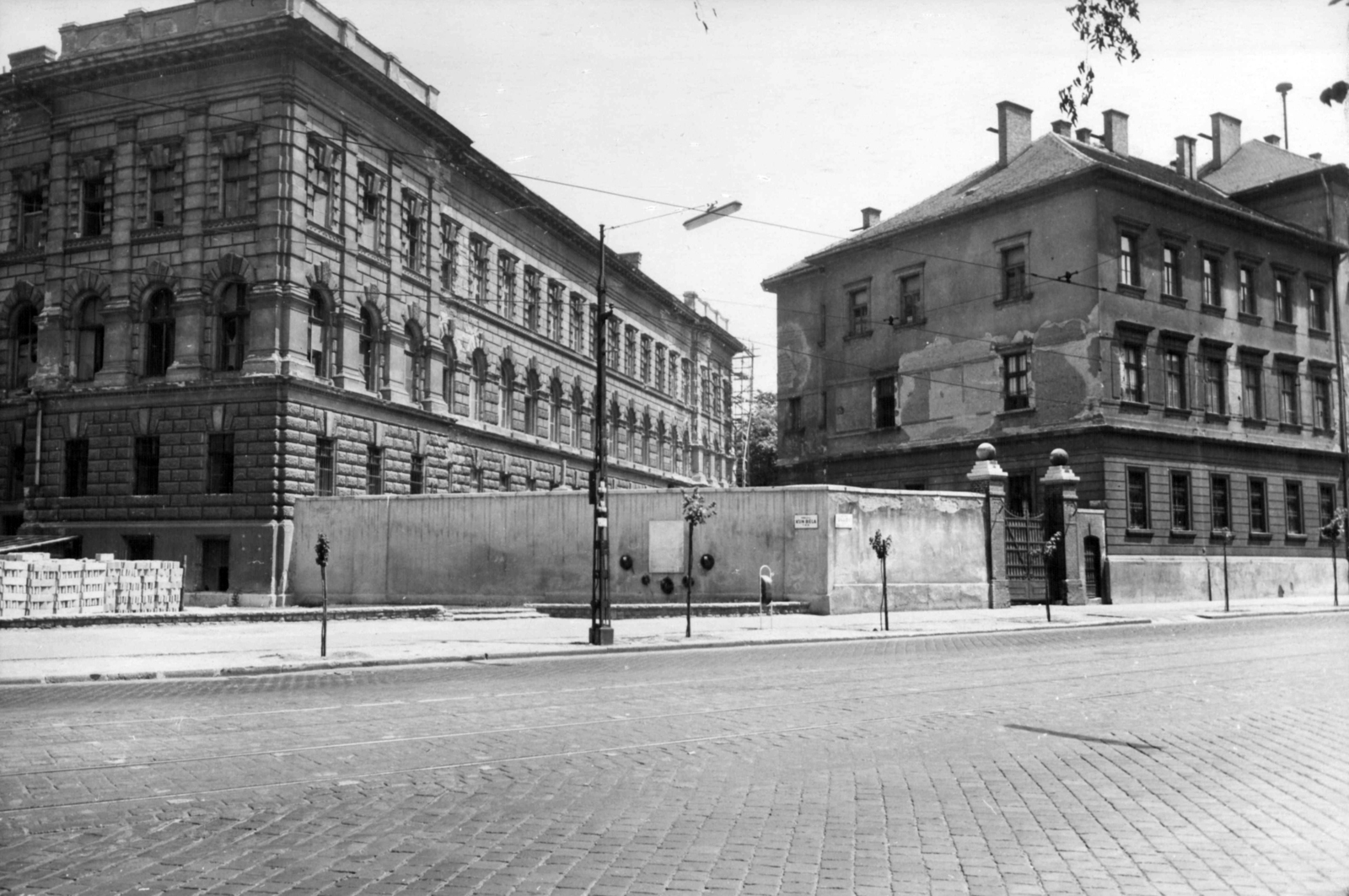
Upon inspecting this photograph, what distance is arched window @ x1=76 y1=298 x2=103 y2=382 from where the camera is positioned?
35.7m

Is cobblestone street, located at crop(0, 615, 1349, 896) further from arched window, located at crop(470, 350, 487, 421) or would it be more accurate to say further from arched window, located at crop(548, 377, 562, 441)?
arched window, located at crop(548, 377, 562, 441)

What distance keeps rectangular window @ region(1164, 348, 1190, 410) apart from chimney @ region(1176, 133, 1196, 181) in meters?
9.86

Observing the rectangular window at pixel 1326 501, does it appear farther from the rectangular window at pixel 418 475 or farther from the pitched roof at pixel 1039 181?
the rectangular window at pixel 418 475

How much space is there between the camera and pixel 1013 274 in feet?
141

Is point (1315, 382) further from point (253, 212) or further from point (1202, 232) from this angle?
point (253, 212)

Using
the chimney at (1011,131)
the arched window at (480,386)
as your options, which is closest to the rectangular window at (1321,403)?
the chimney at (1011,131)

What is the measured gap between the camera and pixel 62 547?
34.7m

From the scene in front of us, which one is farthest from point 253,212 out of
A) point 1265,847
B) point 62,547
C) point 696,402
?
point 696,402

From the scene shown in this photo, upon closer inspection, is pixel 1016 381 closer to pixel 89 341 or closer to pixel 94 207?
pixel 89 341

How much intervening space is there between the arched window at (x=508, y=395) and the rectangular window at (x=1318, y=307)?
32778 millimetres

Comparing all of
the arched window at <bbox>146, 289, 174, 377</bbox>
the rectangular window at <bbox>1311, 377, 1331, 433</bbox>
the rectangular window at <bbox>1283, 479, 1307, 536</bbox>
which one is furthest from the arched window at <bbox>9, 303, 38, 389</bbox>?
the rectangular window at <bbox>1311, 377, 1331, 433</bbox>

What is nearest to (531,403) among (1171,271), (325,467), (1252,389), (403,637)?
(325,467)

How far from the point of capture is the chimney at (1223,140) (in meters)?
49.8

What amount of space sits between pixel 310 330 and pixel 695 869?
31481 mm
